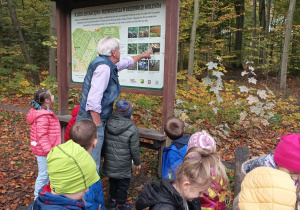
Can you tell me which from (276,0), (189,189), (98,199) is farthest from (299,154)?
(276,0)

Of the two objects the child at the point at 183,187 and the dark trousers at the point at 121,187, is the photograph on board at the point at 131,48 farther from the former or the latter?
the child at the point at 183,187

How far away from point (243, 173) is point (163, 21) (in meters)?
2.29

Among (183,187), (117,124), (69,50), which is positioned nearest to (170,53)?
(117,124)

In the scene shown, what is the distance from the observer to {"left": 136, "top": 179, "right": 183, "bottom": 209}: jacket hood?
150 centimetres

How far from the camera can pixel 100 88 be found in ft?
9.20

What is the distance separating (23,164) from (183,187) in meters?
4.29

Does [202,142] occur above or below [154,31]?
below

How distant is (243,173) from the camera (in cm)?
214

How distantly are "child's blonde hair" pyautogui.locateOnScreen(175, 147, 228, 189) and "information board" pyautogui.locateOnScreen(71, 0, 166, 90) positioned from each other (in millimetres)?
1949

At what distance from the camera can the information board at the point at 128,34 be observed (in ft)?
11.3

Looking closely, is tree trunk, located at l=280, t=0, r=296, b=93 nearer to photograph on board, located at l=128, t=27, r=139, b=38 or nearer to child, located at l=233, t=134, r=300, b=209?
photograph on board, located at l=128, t=27, r=139, b=38

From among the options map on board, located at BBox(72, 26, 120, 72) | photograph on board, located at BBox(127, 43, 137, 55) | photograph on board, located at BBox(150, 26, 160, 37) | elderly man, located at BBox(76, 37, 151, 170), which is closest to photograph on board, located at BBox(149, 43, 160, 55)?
photograph on board, located at BBox(150, 26, 160, 37)

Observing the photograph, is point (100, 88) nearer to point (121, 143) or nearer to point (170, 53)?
point (121, 143)

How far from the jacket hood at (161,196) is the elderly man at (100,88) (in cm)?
147
